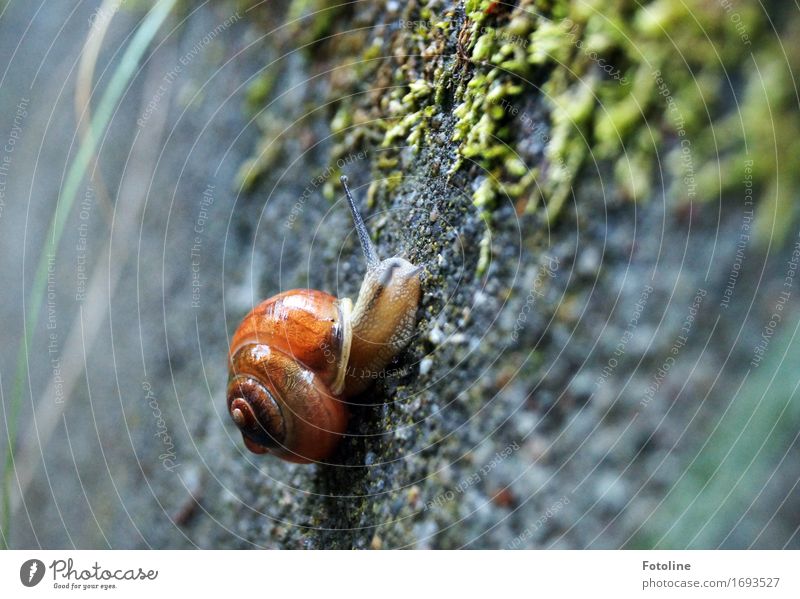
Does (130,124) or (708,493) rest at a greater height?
(130,124)

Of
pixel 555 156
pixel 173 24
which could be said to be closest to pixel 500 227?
pixel 555 156

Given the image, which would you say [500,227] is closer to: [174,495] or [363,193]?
[363,193]

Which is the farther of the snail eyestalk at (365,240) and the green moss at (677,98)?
the snail eyestalk at (365,240)
